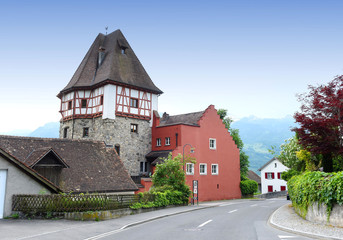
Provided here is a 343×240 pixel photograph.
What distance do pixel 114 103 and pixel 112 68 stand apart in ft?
15.4

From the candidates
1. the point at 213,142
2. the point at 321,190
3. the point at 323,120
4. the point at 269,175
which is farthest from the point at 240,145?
the point at 321,190

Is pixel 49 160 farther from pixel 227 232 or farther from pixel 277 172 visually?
pixel 277 172

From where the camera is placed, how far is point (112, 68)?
37.2 metres

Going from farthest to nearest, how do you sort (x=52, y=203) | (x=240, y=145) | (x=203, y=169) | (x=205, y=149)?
(x=240, y=145) → (x=205, y=149) → (x=203, y=169) → (x=52, y=203)

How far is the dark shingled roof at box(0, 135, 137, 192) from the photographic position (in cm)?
2156

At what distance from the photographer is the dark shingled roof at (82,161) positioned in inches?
849

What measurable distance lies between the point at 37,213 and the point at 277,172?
5984 centimetres

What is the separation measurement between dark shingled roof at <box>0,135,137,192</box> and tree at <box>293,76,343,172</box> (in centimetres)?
1345

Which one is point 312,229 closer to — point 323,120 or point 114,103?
point 323,120

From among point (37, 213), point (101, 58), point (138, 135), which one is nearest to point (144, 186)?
point (138, 135)

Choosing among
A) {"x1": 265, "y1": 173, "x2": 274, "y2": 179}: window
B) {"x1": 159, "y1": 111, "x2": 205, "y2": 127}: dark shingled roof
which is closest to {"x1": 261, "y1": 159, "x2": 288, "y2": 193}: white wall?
{"x1": 265, "y1": 173, "x2": 274, "y2": 179}: window

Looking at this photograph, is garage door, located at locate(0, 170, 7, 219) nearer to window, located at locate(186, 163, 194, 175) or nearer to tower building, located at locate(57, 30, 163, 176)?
tower building, located at locate(57, 30, 163, 176)

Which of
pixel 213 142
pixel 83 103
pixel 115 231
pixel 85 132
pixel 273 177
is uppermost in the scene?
pixel 83 103

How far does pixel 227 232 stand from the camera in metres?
12.8
